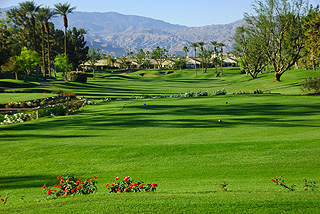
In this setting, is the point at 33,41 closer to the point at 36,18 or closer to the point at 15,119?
the point at 36,18

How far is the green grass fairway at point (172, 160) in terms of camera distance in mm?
5180

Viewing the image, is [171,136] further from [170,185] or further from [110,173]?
[170,185]

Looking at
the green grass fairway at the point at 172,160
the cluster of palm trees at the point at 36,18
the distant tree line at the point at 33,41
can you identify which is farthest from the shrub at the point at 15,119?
the cluster of palm trees at the point at 36,18

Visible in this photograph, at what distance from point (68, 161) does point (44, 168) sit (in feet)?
2.55

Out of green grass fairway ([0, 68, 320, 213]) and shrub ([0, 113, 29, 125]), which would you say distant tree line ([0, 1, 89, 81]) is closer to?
shrub ([0, 113, 29, 125])

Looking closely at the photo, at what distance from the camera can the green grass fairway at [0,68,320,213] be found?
5.18 metres

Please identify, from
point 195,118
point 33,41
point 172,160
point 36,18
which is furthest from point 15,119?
point 33,41

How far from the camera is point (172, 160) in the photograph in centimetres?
975

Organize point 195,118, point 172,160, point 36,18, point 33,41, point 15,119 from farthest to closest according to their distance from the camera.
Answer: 1. point 33,41
2. point 36,18
3. point 15,119
4. point 195,118
5. point 172,160

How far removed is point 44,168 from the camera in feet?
31.1

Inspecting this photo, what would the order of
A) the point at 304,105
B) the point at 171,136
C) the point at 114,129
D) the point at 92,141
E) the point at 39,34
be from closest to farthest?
1. the point at 92,141
2. the point at 171,136
3. the point at 114,129
4. the point at 304,105
5. the point at 39,34

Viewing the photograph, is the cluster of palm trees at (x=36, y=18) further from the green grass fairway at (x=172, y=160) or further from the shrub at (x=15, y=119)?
the green grass fairway at (x=172, y=160)

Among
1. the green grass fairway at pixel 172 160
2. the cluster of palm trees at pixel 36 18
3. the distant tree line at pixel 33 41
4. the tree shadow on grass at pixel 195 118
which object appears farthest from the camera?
the cluster of palm trees at pixel 36 18

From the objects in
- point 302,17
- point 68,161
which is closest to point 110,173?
point 68,161
